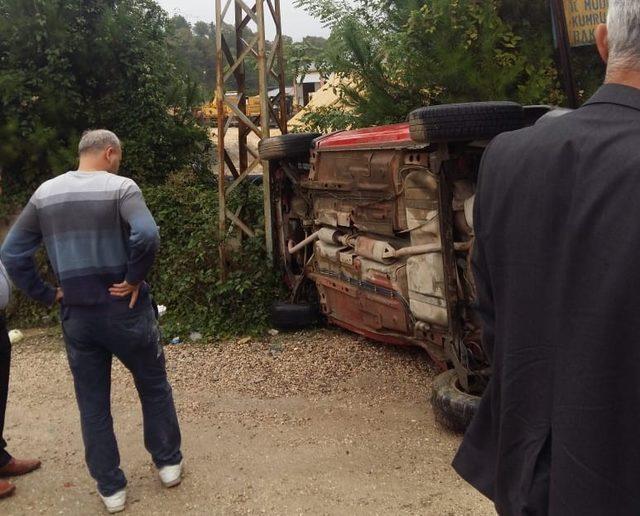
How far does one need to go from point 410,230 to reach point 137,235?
213cm

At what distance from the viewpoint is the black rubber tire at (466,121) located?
13.9 feet

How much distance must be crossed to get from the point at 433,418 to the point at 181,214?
481 cm

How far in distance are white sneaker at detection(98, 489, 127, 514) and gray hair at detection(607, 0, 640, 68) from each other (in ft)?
11.2

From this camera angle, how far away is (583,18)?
24.7 feet

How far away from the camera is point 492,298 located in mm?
1593

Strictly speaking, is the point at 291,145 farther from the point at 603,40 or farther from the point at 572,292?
the point at 572,292

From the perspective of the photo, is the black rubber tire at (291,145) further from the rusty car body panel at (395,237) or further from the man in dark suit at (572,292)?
the man in dark suit at (572,292)

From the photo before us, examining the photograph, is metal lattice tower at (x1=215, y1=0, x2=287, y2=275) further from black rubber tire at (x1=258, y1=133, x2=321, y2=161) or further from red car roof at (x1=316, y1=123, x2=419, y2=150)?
red car roof at (x1=316, y1=123, x2=419, y2=150)

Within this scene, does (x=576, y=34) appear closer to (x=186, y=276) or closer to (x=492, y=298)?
(x=186, y=276)

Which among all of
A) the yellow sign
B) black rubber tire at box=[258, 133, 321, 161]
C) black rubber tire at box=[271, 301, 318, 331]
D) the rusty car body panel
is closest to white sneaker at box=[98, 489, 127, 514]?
the rusty car body panel

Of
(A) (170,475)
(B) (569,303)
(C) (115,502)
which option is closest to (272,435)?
(A) (170,475)

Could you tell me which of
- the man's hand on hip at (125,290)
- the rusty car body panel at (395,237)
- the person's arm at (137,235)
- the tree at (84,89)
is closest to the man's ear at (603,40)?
the person's arm at (137,235)

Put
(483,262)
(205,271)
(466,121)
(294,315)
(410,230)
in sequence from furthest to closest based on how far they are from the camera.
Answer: (205,271)
(294,315)
(410,230)
(466,121)
(483,262)

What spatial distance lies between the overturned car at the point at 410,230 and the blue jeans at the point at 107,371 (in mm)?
1880
